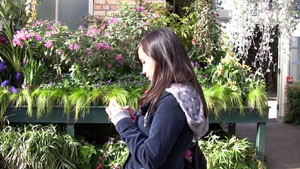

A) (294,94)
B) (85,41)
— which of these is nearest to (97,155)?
(85,41)

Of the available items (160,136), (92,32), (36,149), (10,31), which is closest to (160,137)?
(160,136)

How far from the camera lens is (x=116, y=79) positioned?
4387 millimetres

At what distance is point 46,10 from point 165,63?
4260mm

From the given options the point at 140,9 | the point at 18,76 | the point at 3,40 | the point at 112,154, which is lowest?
the point at 112,154

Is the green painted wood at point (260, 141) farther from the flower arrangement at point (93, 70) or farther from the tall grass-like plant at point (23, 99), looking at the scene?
the tall grass-like plant at point (23, 99)

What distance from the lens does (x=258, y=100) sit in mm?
3771

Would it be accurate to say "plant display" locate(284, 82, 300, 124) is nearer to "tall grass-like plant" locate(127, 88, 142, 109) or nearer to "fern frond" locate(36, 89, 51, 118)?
"tall grass-like plant" locate(127, 88, 142, 109)

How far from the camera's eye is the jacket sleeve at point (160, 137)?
53.5 inches

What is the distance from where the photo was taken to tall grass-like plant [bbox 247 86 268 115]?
3785 mm

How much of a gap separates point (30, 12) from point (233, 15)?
8.77 ft

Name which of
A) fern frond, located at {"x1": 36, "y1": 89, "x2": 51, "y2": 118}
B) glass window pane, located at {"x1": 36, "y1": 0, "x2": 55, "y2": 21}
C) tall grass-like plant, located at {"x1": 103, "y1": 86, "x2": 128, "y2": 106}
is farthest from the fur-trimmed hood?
glass window pane, located at {"x1": 36, "y1": 0, "x2": 55, "y2": 21}

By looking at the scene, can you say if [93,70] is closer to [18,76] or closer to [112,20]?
[112,20]

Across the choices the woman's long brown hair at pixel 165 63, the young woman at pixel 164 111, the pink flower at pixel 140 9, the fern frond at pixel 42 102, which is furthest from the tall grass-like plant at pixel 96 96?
the woman's long brown hair at pixel 165 63

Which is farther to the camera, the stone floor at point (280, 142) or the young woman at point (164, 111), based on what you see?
the stone floor at point (280, 142)
